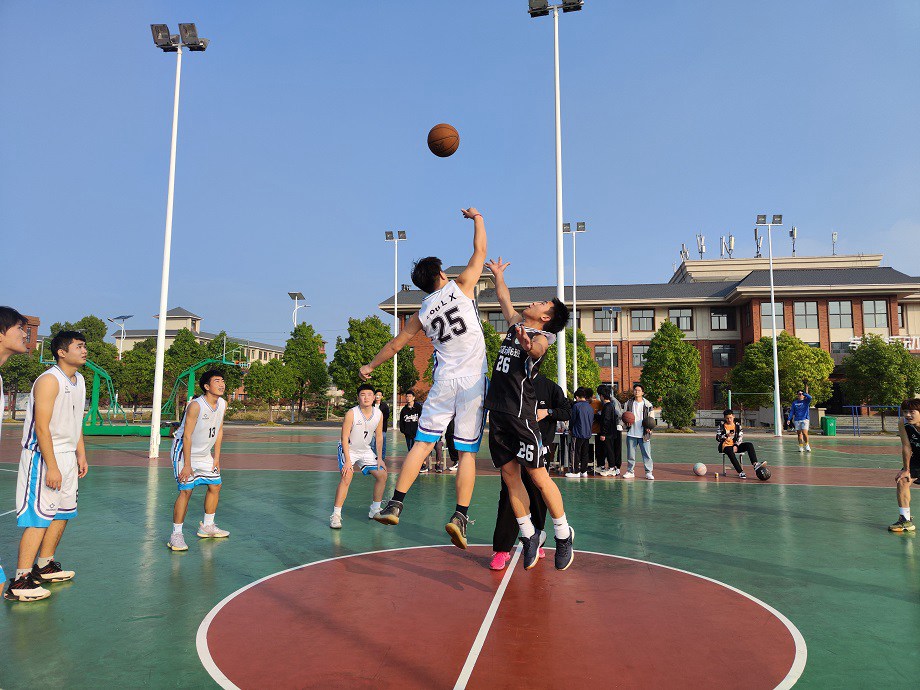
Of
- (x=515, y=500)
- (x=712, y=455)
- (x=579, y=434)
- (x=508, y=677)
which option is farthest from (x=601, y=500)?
(x=712, y=455)

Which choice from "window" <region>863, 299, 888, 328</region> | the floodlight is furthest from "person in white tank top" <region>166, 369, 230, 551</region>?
"window" <region>863, 299, 888, 328</region>

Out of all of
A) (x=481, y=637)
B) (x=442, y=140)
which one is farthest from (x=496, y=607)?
(x=442, y=140)

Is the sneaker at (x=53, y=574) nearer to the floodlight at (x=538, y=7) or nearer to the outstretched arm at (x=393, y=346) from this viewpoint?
the outstretched arm at (x=393, y=346)

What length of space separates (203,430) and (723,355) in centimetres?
5245

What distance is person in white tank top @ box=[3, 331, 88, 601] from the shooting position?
4.73 metres

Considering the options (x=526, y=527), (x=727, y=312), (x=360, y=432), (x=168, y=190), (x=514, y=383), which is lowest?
(x=526, y=527)

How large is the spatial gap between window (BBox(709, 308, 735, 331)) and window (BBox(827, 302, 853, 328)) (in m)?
7.37

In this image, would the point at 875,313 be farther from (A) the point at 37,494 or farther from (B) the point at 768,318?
(A) the point at 37,494

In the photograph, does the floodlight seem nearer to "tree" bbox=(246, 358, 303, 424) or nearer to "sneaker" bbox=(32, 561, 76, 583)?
"sneaker" bbox=(32, 561, 76, 583)

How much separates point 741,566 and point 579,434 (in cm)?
741

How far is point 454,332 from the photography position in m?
5.11

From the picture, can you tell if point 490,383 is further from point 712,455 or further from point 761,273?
point 761,273

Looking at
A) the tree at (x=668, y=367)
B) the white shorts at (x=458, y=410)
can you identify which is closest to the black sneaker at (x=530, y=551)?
the white shorts at (x=458, y=410)

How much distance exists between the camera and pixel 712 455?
20.2 m
